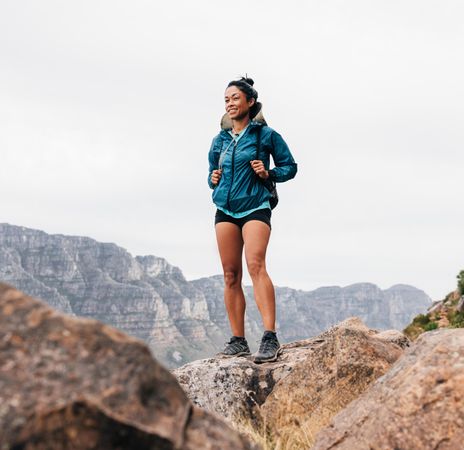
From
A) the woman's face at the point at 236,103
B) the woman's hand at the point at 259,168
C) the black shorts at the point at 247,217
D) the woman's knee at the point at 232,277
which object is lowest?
the woman's knee at the point at 232,277

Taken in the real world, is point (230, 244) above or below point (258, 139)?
below

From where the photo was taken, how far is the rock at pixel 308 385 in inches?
221

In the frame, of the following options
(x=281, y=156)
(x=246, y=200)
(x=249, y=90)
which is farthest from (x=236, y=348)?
(x=249, y=90)

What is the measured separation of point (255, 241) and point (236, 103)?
1.65m

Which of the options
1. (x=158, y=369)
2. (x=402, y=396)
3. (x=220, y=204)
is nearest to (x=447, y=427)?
(x=402, y=396)

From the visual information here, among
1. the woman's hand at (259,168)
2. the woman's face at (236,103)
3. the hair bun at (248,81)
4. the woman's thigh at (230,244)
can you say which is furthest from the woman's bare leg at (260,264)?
the hair bun at (248,81)

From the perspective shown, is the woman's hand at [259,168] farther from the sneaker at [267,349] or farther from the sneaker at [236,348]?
the sneaker at [236,348]

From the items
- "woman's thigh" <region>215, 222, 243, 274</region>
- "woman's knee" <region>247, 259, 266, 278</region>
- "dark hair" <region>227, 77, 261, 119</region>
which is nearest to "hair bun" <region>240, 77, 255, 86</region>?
"dark hair" <region>227, 77, 261, 119</region>

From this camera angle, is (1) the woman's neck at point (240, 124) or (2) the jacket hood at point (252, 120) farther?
(1) the woman's neck at point (240, 124)

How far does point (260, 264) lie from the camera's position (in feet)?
23.6

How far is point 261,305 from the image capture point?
726 cm

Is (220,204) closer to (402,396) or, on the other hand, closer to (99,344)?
(402,396)

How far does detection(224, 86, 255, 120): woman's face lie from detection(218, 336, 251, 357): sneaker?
103 inches

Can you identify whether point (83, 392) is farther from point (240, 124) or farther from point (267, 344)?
point (240, 124)
